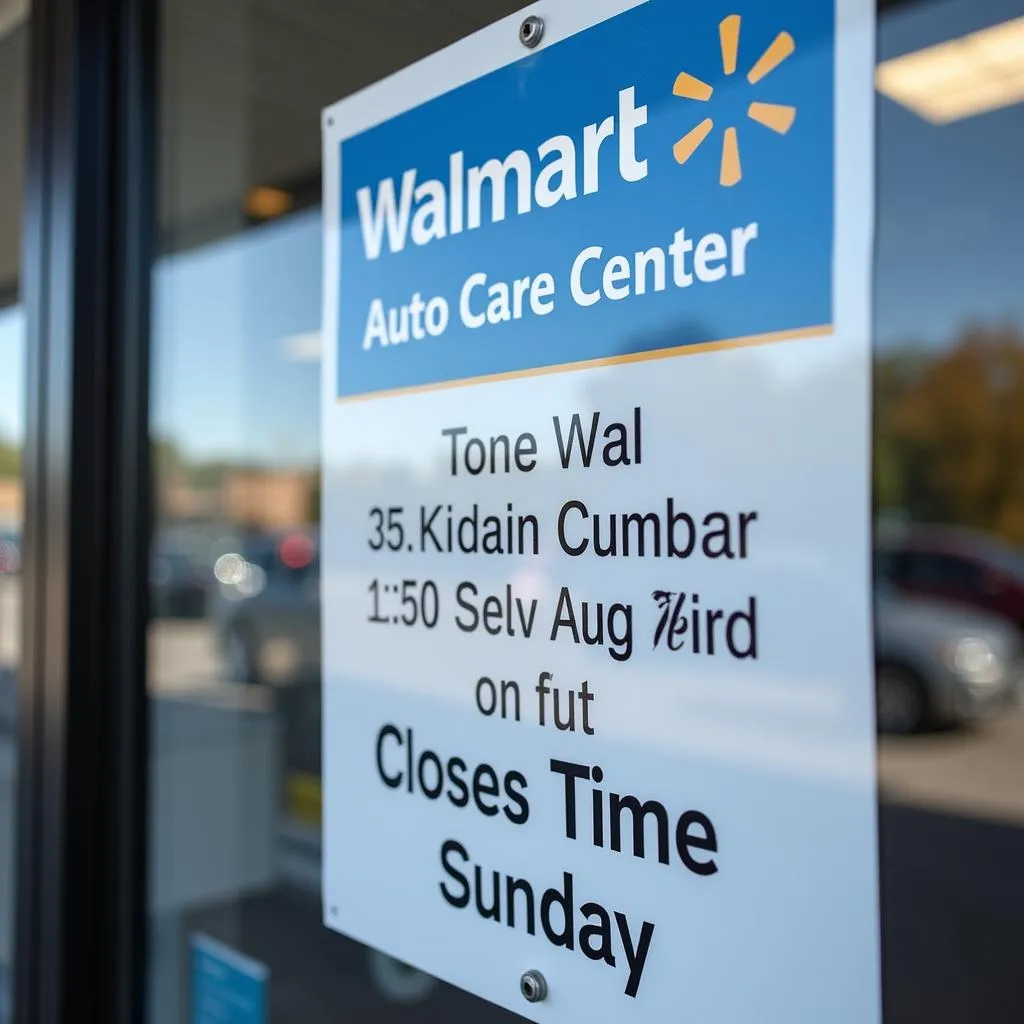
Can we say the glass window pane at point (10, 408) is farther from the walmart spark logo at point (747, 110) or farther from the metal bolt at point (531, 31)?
the walmart spark logo at point (747, 110)

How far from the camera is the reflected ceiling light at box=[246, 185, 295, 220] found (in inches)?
61.4

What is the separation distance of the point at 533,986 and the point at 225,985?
76 cm

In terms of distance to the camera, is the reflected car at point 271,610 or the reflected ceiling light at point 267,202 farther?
the reflected ceiling light at point 267,202

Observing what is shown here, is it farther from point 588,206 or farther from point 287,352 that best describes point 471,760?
point 287,352

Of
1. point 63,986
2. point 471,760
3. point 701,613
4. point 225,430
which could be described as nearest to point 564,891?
point 471,760

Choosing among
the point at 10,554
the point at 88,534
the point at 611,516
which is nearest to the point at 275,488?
the point at 88,534

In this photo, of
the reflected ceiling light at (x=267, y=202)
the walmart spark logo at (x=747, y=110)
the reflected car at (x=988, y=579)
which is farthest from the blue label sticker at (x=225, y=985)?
the reflected car at (x=988, y=579)

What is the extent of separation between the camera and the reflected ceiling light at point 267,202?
1560 millimetres

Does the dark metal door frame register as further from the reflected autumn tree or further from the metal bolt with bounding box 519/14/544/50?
the reflected autumn tree

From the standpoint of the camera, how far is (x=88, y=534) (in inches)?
65.9

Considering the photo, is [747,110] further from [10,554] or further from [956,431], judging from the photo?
[956,431]

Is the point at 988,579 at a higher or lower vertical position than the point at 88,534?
lower

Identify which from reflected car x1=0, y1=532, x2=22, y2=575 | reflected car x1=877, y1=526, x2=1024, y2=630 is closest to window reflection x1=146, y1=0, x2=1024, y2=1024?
reflected car x1=0, y1=532, x2=22, y2=575

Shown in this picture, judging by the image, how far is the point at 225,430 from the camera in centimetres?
189
